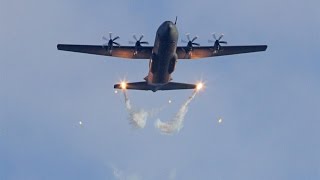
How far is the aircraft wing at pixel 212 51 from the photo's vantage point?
85069 millimetres

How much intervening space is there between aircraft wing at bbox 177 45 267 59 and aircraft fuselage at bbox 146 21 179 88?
5.77 m

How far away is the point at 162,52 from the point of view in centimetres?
7606

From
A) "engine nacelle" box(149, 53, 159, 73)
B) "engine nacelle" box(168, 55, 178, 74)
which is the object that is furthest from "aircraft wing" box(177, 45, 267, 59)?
"engine nacelle" box(149, 53, 159, 73)

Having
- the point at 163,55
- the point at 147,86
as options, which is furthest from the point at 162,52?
the point at 147,86

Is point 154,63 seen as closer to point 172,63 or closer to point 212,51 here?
point 172,63

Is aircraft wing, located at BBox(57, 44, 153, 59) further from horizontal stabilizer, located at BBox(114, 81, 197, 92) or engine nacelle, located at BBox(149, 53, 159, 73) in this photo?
engine nacelle, located at BBox(149, 53, 159, 73)

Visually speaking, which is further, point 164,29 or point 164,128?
point 164,128

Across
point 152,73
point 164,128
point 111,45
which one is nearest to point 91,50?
point 111,45

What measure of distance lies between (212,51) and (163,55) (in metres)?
12.6

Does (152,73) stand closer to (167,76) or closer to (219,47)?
(167,76)

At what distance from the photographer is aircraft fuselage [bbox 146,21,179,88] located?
244 feet

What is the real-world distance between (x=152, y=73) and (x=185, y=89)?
8.62 m

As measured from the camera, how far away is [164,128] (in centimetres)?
8838

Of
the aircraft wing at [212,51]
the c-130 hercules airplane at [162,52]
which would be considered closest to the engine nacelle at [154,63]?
the c-130 hercules airplane at [162,52]
